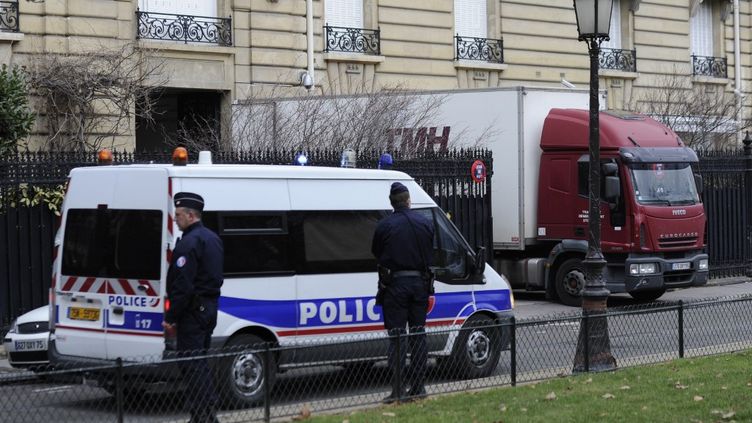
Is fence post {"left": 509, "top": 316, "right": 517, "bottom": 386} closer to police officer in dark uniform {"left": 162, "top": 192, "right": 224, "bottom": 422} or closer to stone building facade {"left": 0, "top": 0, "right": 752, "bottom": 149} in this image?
police officer in dark uniform {"left": 162, "top": 192, "right": 224, "bottom": 422}

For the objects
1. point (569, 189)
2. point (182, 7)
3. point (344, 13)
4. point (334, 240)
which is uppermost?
point (344, 13)

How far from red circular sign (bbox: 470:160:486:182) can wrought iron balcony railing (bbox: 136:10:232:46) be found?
7.69 metres

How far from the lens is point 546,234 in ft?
73.5

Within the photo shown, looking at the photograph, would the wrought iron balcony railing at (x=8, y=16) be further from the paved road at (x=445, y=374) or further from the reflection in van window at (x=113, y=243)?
the paved road at (x=445, y=374)

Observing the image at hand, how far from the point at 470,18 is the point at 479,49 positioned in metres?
0.82

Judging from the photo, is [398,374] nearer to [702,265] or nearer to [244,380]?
[244,380]

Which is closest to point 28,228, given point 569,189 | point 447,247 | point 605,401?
point 447,247

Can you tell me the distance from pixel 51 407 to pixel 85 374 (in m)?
0.39

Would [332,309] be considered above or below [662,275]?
above

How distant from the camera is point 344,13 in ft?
98.5

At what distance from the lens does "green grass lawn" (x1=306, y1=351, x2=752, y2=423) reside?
32.8 feet

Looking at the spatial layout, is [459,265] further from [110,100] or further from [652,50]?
[652,50]

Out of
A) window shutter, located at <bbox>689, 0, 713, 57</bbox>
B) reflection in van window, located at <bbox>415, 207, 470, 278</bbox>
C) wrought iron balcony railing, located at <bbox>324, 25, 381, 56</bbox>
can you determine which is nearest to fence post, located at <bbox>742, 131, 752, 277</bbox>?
wrought iron balcony railing, located at <bbox>324, 25, 381, 56</bbox>

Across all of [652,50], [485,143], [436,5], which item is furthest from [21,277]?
[652,50]
